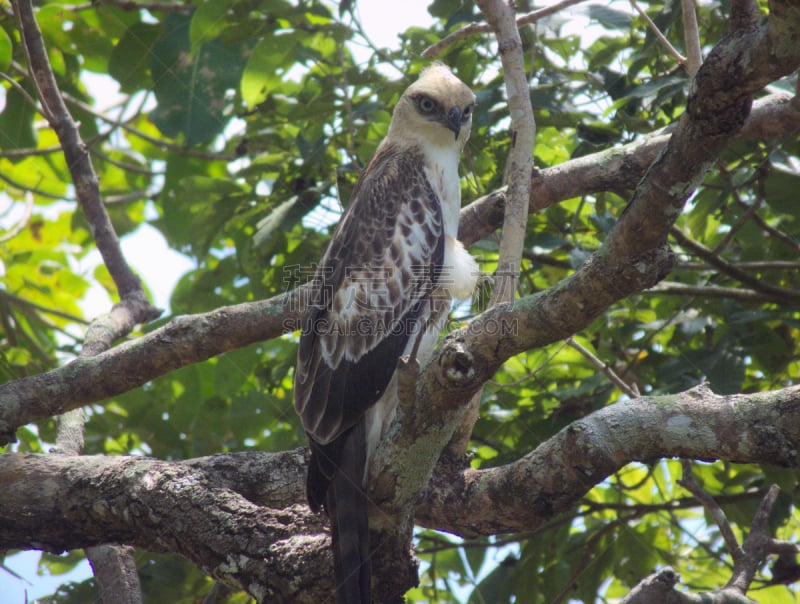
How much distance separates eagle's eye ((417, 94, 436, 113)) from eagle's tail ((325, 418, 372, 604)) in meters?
2.29

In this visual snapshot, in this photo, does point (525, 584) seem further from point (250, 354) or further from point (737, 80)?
point (737, 80)

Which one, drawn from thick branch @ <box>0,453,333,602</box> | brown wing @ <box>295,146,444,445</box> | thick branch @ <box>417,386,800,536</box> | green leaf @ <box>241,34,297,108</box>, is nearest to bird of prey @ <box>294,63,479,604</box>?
brown wing @ <box>295,146,444,445</box>

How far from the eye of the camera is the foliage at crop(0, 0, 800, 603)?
172 inches

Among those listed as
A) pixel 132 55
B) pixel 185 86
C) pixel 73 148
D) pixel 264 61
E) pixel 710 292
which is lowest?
pixel 710 292

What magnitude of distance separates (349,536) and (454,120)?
2.55m

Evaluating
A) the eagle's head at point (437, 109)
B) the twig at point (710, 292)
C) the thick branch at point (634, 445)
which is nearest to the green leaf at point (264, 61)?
A: the eagle's head at point (437, 109)

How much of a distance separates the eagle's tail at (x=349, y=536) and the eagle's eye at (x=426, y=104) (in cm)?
229

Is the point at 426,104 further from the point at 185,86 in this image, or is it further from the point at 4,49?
the point at 4,49

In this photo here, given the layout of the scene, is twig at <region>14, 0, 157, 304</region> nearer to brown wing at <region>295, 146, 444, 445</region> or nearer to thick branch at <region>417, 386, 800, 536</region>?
brown wing at <region>295, 146, 444, 445</region>

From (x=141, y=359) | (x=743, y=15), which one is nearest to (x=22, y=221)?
(x=141, y=359)

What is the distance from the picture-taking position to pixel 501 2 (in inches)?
143

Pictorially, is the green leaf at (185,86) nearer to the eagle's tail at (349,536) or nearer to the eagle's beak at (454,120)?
the eagle's beak at (454,120)

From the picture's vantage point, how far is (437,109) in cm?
467

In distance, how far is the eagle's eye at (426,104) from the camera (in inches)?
184
